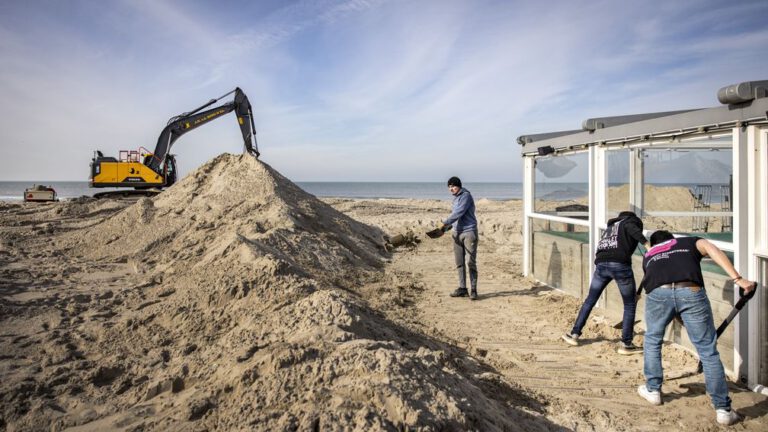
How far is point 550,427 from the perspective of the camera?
3.40m

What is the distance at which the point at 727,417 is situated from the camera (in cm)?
353

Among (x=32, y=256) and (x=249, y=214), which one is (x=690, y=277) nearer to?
(x=249, y=214)

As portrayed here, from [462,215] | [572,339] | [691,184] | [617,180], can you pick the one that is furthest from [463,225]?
[691,184]

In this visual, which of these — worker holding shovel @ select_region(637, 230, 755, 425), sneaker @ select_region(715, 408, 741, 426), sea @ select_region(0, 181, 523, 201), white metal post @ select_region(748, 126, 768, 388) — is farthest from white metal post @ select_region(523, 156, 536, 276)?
sea @ select_region(0, 181, 523, 201)

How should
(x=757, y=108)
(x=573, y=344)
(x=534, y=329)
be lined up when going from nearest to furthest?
(x=757, y=108), (x=573, y=344), (x=534, y=329)

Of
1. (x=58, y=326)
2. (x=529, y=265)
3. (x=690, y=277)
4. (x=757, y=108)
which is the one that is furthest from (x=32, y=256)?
(x=757, y=108)

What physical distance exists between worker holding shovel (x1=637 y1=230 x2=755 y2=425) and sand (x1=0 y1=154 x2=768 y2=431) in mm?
264

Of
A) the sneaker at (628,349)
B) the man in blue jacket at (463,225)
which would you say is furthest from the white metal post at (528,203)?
the sneaker at (628,349)

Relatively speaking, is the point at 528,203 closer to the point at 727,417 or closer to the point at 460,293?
the point at 460,293

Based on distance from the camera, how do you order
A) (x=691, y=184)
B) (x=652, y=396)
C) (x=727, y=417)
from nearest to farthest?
(x=727, y=417)
(x=652, y=396)
(x=691, y=184)

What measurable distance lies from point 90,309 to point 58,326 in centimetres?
63

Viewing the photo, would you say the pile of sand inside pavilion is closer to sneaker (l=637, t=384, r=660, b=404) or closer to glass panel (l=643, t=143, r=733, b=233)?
sneaker (l=637, t=384, r=660, b=404)

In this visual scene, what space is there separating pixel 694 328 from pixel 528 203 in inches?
205

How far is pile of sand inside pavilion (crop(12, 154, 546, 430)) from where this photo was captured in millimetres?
2773
